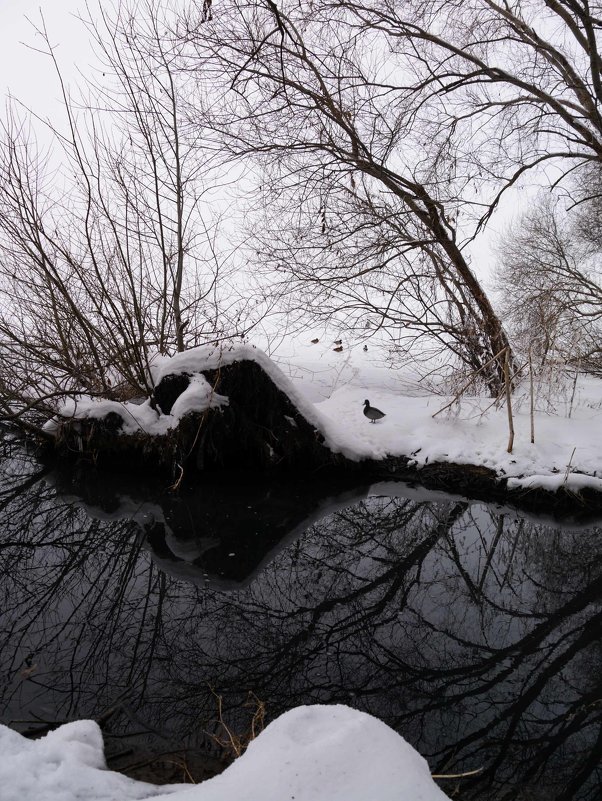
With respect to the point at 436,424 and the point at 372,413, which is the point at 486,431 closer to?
the point at 436,424

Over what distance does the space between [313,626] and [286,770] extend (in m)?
2.18

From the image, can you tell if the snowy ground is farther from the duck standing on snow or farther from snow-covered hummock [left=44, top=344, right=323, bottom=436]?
snow-covered hummock [left=44, top=344, right=323, bottom=436]

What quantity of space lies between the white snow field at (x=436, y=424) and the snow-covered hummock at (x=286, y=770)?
4.70 metres

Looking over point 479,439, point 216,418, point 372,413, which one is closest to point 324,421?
point 372,413

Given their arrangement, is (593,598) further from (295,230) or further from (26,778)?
(295,230)

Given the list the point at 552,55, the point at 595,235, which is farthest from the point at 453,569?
the point at 595,235

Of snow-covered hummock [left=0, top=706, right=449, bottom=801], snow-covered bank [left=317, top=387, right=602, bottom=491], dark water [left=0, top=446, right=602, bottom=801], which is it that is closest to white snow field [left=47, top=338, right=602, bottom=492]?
snow-covered bank [left=317, top=387, right=602, bottom=491]

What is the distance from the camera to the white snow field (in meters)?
6.31

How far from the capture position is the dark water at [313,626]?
3.07 meters

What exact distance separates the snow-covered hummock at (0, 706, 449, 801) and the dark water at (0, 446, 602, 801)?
16.2 inches

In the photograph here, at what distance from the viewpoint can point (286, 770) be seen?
199 cm

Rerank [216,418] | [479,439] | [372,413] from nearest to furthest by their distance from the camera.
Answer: [479,439] → [216,418] → [372,413]

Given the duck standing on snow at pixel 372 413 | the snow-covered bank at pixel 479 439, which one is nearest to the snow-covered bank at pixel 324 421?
the snow-covered bank at pixel 479 439

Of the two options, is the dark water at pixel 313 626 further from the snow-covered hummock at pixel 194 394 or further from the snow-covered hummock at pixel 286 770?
the snow-covered hummock at pixel 194 394
